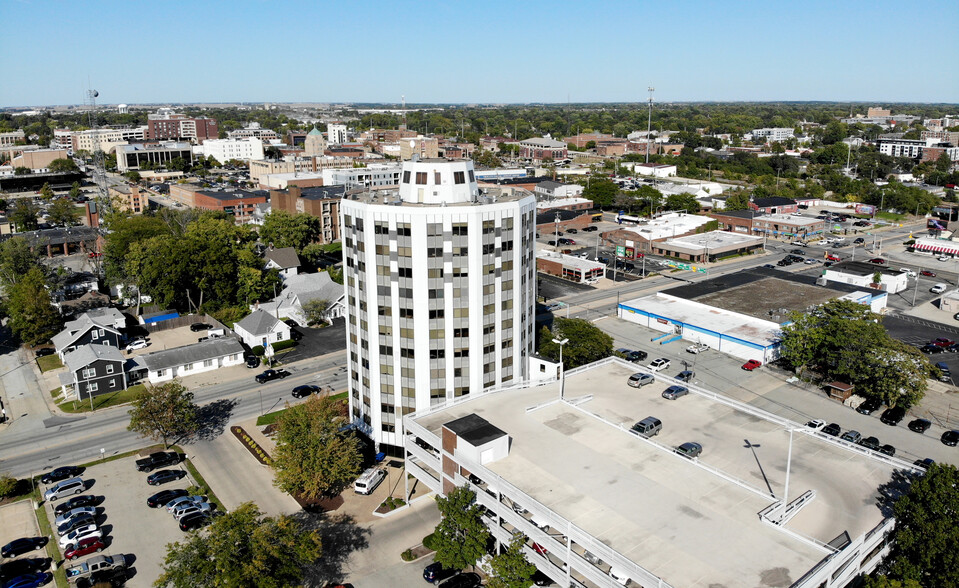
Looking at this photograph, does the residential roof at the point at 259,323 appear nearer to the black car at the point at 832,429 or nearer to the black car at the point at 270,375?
the black car at the point at 270,375

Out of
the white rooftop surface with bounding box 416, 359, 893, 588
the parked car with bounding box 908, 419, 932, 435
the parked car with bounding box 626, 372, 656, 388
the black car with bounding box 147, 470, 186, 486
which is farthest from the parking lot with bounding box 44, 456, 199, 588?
the parked car with bounding box 908, 419, 932, 435

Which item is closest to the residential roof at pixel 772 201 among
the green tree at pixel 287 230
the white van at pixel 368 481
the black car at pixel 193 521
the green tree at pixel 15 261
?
the green tree at pixel 287 230

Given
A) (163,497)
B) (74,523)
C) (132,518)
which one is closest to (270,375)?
(163,497)

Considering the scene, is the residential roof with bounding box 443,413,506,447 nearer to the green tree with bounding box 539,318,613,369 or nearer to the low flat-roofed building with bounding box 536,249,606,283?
the green tree with bounding box 539,318,613,369

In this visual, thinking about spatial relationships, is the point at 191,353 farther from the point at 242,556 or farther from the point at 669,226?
the point at 669,226

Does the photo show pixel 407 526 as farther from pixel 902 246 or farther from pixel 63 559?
pixel 902 246

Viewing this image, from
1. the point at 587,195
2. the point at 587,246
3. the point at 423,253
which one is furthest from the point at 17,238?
the point at 587,195
